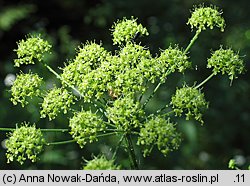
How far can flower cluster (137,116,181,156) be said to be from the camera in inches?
115

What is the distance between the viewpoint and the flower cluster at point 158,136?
9.55 ft

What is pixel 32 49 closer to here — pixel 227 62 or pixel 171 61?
pixel 171 61

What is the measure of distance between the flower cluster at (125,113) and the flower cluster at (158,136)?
0.24ft

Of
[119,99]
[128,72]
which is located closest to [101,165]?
[119,99]

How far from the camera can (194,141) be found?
23.5ft

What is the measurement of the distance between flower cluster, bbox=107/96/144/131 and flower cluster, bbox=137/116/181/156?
0.24ft

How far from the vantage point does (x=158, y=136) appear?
2955 millimetres

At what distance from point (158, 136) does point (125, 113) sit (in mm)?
211

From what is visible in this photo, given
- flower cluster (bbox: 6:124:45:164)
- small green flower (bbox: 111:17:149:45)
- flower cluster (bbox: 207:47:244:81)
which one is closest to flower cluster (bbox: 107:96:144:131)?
flower cluster (bbox: 6:124:45:164)

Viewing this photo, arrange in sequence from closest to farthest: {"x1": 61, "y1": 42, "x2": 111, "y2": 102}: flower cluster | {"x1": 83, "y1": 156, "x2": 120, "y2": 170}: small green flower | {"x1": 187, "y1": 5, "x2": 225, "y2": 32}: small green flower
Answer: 1. {"x1": 83, "y1": 156, "x2": 120, "y2": 170}: small green flower
2. {"x1": 61, "y1": 42, "x2": 111, "y2": 102}: flower cluster
3. {"x1": 187, "y1": 5, "x2": 225, "y2": 32}: small green flower

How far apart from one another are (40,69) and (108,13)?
2.30 meters

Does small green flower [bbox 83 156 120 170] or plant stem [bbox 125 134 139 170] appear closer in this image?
small green flower [bbox 83 156 120 170]

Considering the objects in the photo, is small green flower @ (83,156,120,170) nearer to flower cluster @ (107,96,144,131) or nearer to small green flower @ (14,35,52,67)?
flower cluster @ (107,96,144,131)

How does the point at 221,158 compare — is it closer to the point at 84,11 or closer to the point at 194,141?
the point at 194,141
